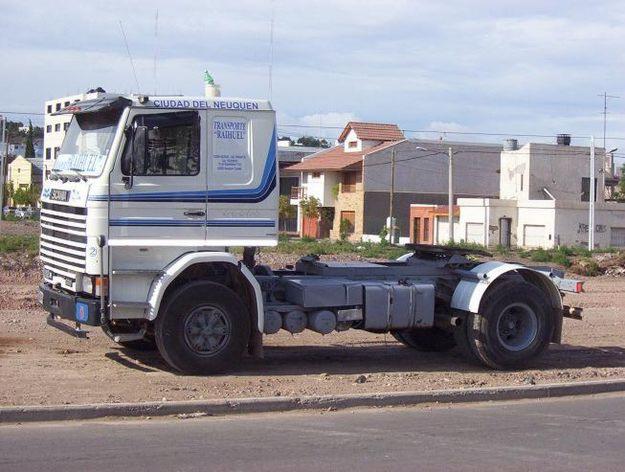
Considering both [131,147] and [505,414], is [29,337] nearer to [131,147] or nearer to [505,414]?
[131,147]

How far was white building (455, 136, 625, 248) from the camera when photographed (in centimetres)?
6544

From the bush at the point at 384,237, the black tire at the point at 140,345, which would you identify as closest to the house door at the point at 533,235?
the bush at the point at 384,237

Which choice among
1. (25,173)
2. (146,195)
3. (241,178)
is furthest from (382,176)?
(146,195)

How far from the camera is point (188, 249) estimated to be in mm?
11773

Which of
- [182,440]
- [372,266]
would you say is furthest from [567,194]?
[182,440]

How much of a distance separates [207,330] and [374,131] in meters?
71.3

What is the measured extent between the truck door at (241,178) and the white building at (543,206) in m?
54.8

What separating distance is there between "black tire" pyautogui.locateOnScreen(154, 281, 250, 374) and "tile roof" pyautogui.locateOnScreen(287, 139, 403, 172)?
2565 inches

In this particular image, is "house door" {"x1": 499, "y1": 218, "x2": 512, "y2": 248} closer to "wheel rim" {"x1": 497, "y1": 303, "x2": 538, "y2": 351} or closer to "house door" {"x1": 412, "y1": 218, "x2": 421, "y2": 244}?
"house door" {"x1": 412, "y1": 218, "x2": 421, "y2": 244}

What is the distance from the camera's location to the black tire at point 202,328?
11477 millimetres

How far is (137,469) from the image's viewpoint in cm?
780

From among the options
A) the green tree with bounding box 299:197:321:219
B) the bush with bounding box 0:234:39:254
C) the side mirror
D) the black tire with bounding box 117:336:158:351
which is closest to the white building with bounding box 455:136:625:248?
the green tree with bounding box 299:197:321:219

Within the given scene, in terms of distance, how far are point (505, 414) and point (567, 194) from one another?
225ft

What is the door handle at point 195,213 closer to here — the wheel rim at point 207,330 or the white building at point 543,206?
the wheel rim at point 207,330
